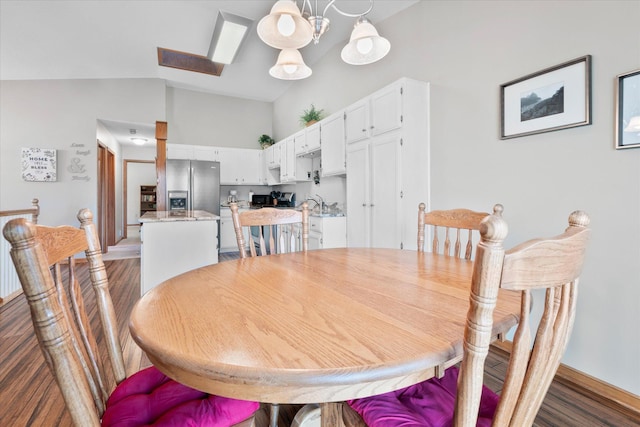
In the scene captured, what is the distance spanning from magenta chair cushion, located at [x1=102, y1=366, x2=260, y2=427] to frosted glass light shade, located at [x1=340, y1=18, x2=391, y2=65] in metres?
1.87

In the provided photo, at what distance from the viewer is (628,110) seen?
152cm

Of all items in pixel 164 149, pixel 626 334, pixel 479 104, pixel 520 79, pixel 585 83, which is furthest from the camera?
pixel 164 149

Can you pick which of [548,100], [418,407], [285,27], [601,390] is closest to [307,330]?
[418,407]

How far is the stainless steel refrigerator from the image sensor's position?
5.29m

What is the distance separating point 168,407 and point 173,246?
7.07 ft

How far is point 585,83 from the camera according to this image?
167 centimetres

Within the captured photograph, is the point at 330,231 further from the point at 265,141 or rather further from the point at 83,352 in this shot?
the point at 265,141

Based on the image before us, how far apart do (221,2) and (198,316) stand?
343 centimetres

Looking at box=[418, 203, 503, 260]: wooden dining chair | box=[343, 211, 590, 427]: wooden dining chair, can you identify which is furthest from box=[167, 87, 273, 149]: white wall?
box=[343, 211, 590, 427]: wooden dining chair

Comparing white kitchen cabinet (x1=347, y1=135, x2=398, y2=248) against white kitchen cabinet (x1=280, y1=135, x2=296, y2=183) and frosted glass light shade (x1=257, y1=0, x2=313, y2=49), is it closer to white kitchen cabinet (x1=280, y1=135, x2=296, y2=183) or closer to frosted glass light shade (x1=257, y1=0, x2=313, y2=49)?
frosted glass light shade (x1=257, y1=0, x2=313, y2=49)

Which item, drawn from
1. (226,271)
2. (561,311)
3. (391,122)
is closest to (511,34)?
(391,122)

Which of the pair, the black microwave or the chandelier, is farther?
the black microwave

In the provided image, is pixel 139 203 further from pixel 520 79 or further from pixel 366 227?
pixel 520 79

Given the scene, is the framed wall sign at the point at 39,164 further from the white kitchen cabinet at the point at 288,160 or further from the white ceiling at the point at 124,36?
the white kitchen cabinet at the point at 288,160
